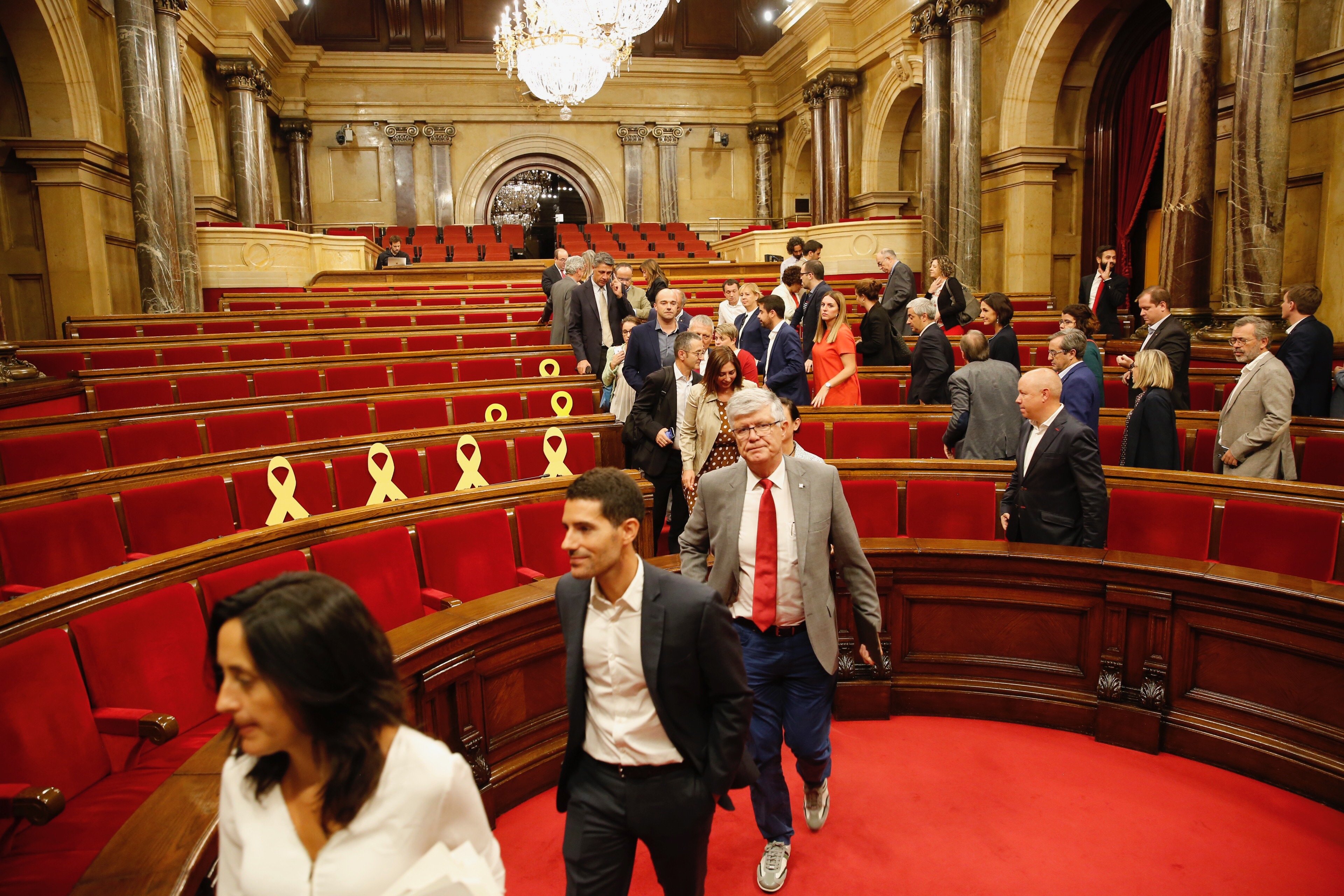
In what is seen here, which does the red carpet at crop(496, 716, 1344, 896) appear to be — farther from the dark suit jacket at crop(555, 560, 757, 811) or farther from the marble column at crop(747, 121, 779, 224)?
the marble column at crop(747, 121, 779, 224)

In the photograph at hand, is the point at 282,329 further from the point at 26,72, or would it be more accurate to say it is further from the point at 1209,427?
the point at 1209,427

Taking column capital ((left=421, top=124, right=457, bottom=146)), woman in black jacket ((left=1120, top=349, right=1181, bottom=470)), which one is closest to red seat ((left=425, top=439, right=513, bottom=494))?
woman in black jacket ((left=1120, top=349, right=1181, bottom=470))

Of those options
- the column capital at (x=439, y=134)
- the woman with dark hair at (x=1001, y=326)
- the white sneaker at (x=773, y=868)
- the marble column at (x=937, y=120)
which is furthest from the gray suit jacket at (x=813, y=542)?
the column capital at (x=439, y=134)

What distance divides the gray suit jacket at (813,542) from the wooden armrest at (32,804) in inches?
61.2

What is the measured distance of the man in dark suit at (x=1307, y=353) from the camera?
5.00 m

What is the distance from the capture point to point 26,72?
955 cm

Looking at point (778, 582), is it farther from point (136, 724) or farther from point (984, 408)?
Answer: point (984, 408)

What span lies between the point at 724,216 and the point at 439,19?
7.75 meters

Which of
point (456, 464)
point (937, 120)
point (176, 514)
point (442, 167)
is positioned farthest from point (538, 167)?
point (176, 514)

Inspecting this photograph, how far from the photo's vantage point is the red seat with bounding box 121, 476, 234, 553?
144 inches

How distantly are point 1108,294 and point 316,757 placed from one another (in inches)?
348

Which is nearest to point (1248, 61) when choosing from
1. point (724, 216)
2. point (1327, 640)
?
point (1327, 640)

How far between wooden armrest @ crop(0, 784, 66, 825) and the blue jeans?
1.64m

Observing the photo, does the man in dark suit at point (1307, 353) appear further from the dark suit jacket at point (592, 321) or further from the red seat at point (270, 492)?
the red seat at point (270, 492)
